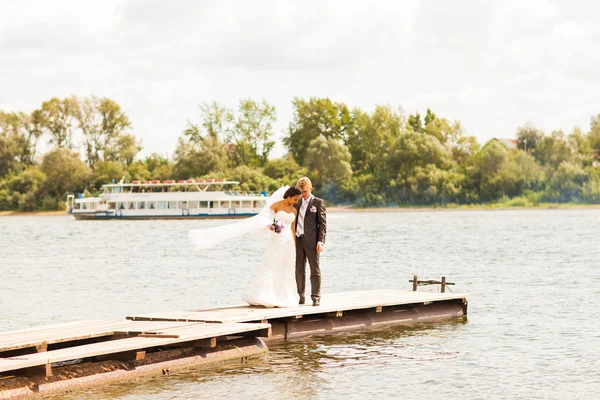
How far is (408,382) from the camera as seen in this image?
15.5 metres

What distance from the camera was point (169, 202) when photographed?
102 meters

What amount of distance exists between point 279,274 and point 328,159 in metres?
94.0

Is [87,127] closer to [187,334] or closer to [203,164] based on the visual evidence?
[203,164]

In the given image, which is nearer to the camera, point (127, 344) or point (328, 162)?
point (127, 344)

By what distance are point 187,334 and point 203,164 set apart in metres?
98.3

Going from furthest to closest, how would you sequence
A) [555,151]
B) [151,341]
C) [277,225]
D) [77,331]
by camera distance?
1. [555,151]
2. [277,225]
3. [77,331]
4. [151,341]

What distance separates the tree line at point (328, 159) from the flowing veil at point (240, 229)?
8904 centimetres

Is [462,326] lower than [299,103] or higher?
lower

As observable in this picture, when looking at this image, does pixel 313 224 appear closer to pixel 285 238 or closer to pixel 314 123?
pixel 285 238

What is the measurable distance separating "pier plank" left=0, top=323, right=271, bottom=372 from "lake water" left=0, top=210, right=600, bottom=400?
0.61 m

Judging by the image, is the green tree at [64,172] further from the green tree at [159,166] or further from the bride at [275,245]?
the bride at [275,245]

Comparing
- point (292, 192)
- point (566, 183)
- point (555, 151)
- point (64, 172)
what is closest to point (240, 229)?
point (292, 192)

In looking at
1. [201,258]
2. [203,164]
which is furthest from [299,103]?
[201,258]

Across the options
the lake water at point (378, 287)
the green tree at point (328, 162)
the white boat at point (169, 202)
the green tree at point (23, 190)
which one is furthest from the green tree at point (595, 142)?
the green tree at point (23, 190)
